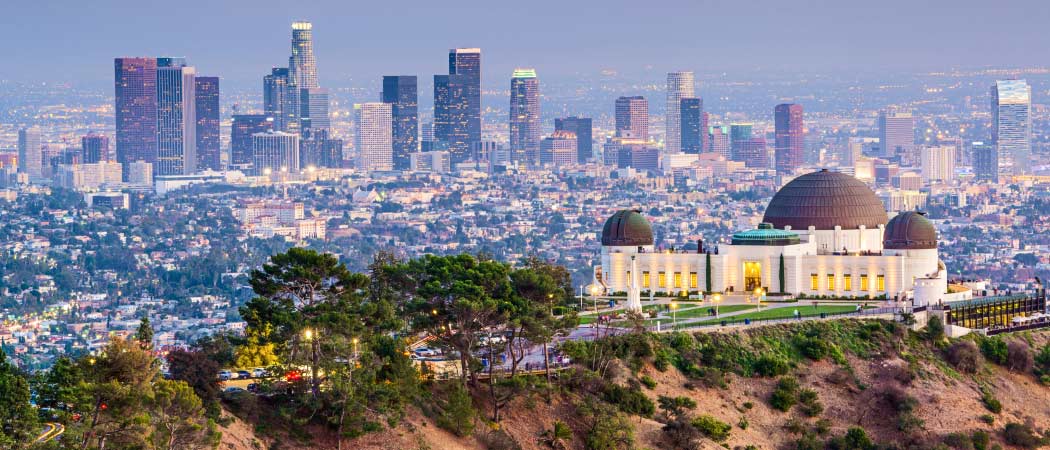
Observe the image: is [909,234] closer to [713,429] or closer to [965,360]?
[965,360]

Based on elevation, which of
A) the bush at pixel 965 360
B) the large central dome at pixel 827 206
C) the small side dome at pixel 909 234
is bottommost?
the bush at pixel 965 360

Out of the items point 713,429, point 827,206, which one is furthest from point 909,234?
point 713,429

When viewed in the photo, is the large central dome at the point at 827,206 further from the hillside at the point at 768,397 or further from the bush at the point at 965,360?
the bush at the point at 965,360

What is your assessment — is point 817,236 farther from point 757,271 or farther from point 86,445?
point 86,445

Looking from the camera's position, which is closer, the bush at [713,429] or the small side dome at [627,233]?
the bush at [713,429]

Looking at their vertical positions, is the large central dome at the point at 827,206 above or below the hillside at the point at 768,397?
above

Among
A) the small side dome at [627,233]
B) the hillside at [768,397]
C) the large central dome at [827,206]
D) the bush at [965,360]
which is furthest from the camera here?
the large central dome at [827,206]

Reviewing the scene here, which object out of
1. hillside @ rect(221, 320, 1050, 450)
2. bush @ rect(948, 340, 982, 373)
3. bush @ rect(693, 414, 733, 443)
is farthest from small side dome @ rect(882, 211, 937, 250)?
bush @ rect(693, 414, 733, 443)

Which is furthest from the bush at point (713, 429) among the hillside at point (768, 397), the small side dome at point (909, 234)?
the small side dome at point (909, 234)

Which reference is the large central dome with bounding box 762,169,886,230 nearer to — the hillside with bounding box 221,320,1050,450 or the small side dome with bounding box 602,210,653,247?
the small side dome with bounding box 602,210,653,247
